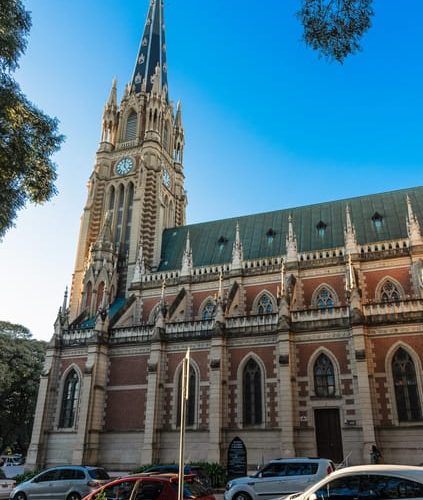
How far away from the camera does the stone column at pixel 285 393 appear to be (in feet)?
76.6

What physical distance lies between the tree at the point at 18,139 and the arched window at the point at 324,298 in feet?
68.1

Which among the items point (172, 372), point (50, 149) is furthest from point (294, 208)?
point (50, 149)

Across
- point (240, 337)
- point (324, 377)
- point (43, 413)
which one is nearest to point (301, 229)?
point (240, 337)

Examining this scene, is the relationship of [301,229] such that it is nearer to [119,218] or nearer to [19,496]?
[119,218]

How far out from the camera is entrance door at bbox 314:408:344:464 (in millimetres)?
23266

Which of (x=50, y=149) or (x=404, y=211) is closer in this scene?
(x=50, y=149)

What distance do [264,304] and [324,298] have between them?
13.7 ft

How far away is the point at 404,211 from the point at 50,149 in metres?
26.7

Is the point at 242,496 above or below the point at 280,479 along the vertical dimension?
below

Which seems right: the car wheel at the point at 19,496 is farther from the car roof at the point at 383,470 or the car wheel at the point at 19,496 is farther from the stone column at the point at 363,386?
the stone column at the point at 363,386

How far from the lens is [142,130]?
153 ft

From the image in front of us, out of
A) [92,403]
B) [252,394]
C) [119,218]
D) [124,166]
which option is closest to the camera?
[252,394]

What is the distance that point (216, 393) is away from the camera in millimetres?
25828

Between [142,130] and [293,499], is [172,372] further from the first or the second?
[142,130]
